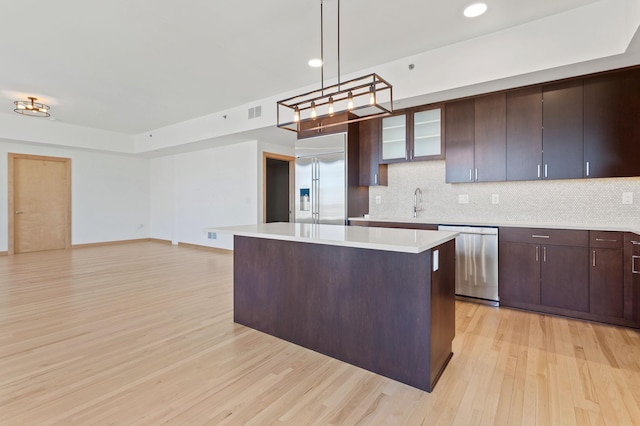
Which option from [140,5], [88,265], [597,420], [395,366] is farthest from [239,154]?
[597,420]

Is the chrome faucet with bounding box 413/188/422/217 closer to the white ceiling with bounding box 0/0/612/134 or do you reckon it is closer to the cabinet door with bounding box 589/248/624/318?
the white ceiling with bounding box 0/0/612/134

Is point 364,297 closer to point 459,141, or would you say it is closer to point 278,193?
point 459,141

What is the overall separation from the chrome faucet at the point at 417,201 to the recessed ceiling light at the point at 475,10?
222 centimetres

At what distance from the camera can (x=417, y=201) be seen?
4.56 metres

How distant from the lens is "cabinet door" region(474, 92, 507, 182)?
368cm

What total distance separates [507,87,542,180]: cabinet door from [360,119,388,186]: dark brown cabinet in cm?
162

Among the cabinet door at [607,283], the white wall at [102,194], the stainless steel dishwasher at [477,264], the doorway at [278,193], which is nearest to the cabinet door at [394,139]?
the stainless steel dishwasher at [477,264]

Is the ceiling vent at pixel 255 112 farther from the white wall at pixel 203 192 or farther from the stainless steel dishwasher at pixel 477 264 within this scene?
the stainless steel dishwasher at pixel 477 264

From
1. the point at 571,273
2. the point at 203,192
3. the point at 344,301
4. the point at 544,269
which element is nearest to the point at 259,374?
the point at 344,301

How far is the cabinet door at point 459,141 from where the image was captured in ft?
12.8

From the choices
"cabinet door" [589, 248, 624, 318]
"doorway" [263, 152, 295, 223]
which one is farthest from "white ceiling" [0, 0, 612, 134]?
"doorway" [263, 152, 295, 223]

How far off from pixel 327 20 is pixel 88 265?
566cm

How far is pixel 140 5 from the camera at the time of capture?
2.70 meters

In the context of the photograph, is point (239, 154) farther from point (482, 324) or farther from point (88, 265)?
point (482, 324)
